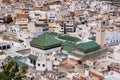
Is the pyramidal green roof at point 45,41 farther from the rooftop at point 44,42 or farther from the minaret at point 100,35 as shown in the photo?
the minaret at point 100,35

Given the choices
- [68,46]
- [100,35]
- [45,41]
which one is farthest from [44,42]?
[100,35]

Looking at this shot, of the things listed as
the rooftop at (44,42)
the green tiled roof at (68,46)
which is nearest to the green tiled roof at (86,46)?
the green tiled roof at (68,46)

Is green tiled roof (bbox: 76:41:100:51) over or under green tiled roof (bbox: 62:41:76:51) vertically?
over

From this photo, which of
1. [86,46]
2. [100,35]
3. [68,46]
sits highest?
[100,35]

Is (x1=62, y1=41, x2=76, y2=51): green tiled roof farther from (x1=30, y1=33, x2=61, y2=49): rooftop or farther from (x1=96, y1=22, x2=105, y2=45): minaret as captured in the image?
(x1=96, y1=22, x2=105, y2=45): minaret

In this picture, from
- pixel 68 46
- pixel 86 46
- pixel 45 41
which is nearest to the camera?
pixel 86 46

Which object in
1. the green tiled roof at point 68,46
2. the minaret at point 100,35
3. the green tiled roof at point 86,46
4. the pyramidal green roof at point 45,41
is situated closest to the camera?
the green tiled roof at point 86,46

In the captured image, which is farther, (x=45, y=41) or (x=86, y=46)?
(x=45, y=41)

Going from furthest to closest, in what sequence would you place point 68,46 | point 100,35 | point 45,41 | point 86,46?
point 100,35
point 68,46
point 45,41
point 86,46

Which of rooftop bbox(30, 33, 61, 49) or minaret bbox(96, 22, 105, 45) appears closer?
rooftop bbox(30, 33, 61, 49)

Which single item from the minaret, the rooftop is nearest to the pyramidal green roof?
the rooftop

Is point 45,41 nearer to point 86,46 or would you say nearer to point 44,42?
point 44,42

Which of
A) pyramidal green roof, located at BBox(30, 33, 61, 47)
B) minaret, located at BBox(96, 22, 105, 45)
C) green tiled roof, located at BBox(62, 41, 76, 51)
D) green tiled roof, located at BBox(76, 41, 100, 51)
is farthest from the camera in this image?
minaret, located at BBox(96, 22, 105, 45)
